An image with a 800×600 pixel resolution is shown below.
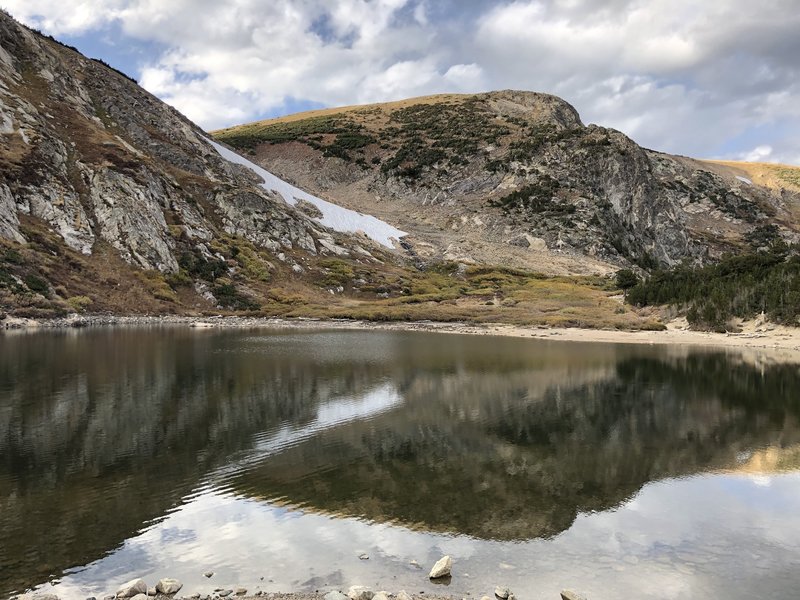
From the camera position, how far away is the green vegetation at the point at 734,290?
51406mm

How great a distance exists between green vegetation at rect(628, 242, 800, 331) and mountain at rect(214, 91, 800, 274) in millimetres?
35643

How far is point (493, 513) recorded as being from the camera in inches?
466

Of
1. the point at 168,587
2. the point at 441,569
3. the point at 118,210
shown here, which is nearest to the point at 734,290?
the point at 441,569

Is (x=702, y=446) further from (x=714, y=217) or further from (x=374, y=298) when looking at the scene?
(x=714, y=217)

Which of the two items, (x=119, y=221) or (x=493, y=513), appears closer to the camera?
(x=493, y=513)

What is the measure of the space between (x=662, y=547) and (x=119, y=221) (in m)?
69.2

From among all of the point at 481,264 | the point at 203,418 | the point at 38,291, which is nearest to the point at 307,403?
the point at 203,418

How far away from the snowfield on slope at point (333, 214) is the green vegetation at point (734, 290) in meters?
53.0

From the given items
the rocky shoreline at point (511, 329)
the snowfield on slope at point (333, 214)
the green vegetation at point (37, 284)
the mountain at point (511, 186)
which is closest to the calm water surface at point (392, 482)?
the rocky shoreline at point (511, 329)

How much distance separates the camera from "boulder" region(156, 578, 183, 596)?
26.9 feet

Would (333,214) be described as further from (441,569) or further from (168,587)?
(168,587)

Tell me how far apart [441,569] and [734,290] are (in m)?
57.6

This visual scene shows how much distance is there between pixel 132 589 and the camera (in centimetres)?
809

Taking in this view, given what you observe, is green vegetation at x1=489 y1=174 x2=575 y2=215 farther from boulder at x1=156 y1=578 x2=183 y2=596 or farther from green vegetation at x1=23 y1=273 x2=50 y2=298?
boulder at x1=156 y1=578 x2=183 y2=596
